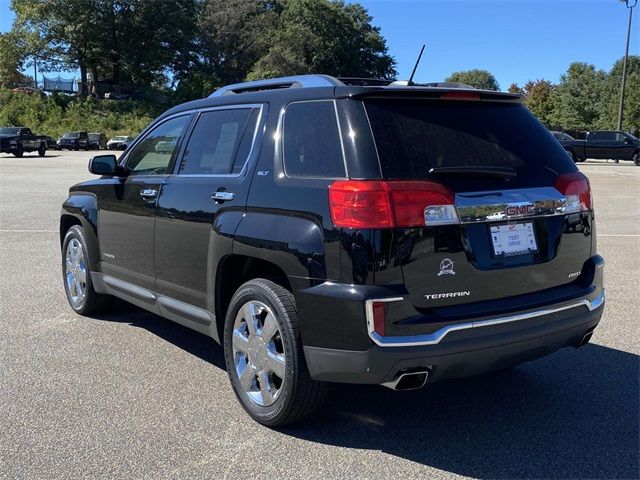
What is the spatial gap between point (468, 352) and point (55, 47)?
72.1m

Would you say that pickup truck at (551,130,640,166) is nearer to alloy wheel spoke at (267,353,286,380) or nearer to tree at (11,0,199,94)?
alloy wheel spoke at (267,353,286,380)

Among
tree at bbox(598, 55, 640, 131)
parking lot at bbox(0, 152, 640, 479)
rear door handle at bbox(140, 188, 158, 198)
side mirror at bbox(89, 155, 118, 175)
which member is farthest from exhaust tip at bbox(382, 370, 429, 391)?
tree at bbox(598, 55, 640, 131)

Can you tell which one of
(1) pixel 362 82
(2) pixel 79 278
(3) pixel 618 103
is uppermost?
(3) pixel 618 103

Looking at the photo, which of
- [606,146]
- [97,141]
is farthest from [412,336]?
[97,141]

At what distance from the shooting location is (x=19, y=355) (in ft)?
16.0

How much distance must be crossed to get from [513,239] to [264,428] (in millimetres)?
1719

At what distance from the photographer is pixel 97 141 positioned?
54406 millimetres

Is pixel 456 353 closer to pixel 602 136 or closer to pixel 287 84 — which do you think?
pixel 287 84

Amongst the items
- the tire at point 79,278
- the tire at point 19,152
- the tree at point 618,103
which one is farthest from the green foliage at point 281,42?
the tire at point 79,278

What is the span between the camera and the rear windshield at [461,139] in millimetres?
3291

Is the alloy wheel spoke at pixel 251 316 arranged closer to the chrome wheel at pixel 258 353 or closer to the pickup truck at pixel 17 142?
the chrome wheel at pixel 258 353

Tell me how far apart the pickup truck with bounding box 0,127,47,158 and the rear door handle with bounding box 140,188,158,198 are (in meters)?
38.4

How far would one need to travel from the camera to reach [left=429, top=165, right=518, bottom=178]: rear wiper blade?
3.28 meters

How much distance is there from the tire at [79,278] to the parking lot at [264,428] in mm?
189
